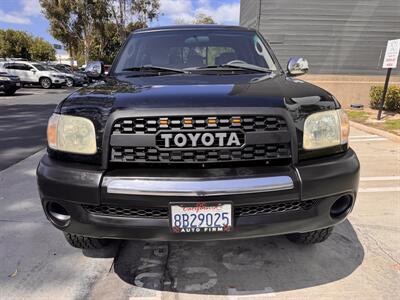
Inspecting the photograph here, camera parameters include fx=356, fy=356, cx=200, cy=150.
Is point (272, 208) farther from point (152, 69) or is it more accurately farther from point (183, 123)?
point (152, 69)

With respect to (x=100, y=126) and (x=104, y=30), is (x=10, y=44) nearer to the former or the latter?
(x=104, y=30)

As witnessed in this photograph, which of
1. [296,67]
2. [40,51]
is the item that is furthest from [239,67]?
[40,51]

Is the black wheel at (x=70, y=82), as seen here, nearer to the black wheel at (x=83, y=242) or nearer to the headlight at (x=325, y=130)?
the black wheel at (x=83, y=242)

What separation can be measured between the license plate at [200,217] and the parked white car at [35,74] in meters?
23.3

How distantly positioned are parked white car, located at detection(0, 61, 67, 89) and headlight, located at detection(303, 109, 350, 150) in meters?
23.3

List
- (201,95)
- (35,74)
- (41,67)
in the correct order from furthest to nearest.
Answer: (41,67) → (35,74) → (201,95)

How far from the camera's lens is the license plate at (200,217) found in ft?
6.28

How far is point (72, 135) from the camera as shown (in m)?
2.11

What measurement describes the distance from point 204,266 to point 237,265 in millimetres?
246

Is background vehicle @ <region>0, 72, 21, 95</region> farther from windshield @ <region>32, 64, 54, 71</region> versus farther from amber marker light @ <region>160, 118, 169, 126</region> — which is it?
amber marker light @ <region>160, 118, 169, 126</region>

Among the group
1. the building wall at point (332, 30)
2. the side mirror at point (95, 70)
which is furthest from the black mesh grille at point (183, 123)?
the building wall at point (332, 30)

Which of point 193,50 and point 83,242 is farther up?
point 193,50

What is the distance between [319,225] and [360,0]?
11.5 meters

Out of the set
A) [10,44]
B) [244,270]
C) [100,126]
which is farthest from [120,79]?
[10,44]
